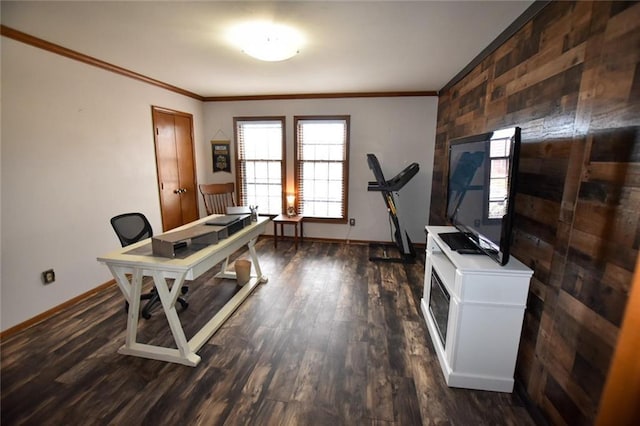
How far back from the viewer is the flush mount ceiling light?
7.01 feet

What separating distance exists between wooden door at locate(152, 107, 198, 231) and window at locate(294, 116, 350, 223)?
1.76m

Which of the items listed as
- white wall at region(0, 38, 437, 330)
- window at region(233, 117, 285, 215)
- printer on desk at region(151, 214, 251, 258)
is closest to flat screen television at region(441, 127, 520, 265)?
printer on desk at region(151, 214, 251, 258)

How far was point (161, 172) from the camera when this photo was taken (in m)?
3.89

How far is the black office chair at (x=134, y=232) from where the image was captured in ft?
7.90

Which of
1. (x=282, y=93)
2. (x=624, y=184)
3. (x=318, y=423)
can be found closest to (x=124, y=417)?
(x=318, y=423)

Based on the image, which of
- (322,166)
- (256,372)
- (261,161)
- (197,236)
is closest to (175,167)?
(261,161)

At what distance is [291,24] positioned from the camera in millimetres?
2078

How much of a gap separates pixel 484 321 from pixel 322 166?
3.47m

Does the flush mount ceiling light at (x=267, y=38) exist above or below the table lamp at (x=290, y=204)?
above

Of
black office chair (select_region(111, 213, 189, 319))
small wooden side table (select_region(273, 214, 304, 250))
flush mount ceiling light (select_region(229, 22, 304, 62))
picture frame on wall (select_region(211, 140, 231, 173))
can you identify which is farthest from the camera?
picture frame on wall (select_region(211, 140, 231, 173))

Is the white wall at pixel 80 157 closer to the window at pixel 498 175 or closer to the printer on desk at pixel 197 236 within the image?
the printer on desk at pixel 197 236

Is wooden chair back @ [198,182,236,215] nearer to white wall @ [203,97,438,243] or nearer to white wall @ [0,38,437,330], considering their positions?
white wall @ [0,38,437,330]

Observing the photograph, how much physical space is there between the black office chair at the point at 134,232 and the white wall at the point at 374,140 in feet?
8.28

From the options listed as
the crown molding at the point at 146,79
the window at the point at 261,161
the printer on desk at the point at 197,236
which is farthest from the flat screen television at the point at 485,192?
the window at the point at 261,161
